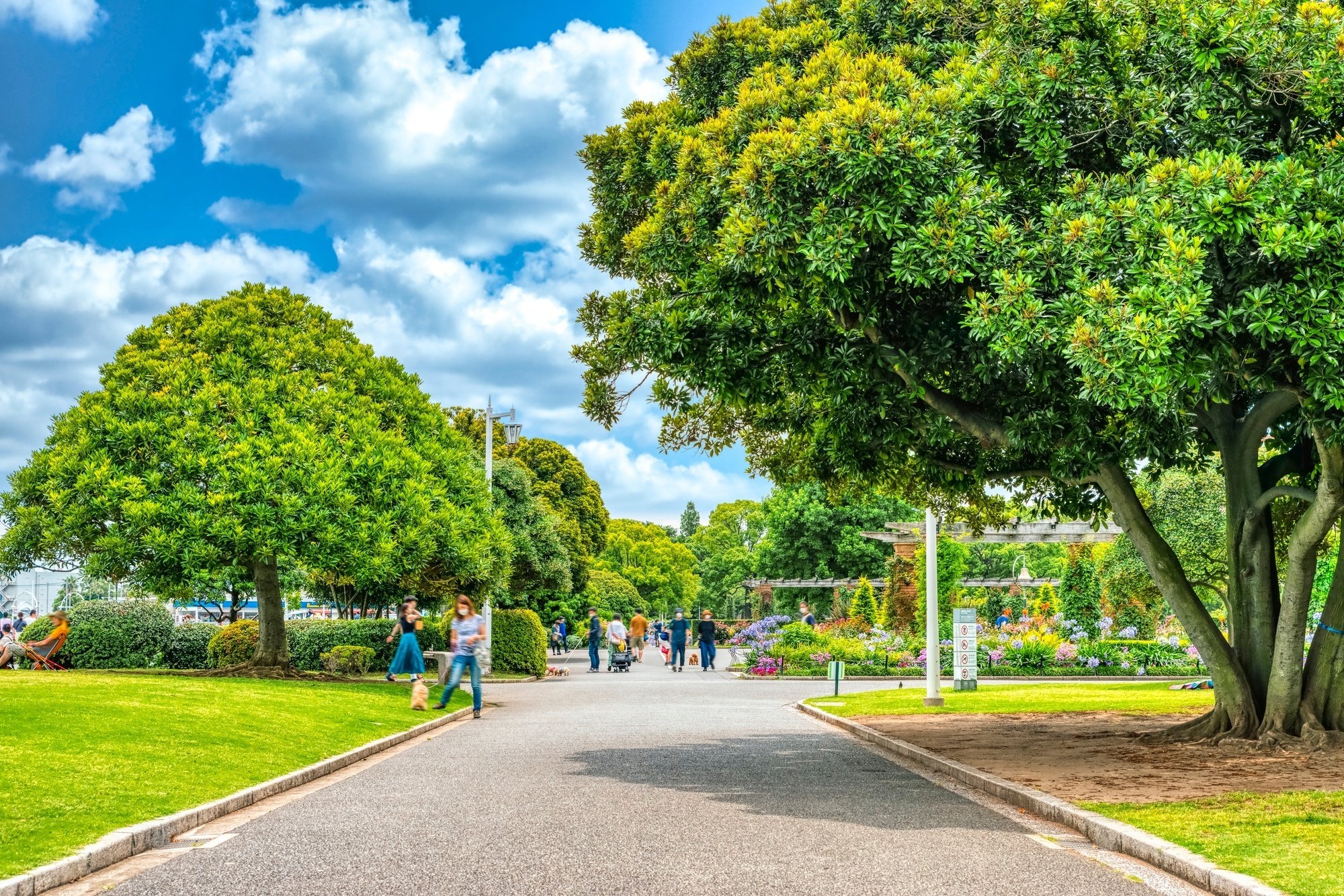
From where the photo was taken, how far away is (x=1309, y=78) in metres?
9.55

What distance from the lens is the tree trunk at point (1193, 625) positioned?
13133 millimetres

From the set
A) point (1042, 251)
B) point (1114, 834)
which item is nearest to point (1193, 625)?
point (1042, 251)

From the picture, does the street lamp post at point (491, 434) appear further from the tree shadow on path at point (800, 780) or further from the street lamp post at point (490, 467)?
the tree shadow on path at point (800, 780)

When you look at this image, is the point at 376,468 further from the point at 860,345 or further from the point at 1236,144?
the point at 1236,144

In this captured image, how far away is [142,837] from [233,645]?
2100 centimetres

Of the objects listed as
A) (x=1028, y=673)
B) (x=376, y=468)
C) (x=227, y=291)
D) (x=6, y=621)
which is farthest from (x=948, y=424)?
(x=6, y=621)

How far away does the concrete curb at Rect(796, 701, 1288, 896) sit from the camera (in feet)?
20.8

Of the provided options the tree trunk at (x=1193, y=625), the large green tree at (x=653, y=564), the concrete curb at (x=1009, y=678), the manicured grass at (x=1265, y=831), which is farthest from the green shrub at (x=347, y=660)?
the large green tree at (x=653, y=564)

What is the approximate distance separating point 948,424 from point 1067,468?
1.39 meters

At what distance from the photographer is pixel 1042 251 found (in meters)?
9.66

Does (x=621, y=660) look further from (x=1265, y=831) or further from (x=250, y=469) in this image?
(x=1265, y=831)

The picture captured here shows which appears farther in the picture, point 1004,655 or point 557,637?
point 557,637

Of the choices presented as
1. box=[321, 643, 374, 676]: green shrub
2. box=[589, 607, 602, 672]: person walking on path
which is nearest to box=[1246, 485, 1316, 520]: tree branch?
box=[321, 643, 374, 676]: green shrub

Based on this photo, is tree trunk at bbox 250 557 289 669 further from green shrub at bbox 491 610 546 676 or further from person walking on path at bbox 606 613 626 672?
person walking on path at bbox 606 613 626 672
